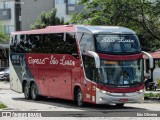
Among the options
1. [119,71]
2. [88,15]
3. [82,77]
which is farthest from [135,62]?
[88,15]

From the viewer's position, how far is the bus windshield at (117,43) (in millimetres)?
22531

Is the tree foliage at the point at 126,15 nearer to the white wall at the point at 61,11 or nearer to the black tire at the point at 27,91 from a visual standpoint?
the black tire at the point at 27,91

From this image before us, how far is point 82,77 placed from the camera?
23234mm

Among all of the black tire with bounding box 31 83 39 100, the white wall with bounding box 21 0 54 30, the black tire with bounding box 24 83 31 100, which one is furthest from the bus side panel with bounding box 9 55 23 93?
the white wall with bounding box 21 0 54 30

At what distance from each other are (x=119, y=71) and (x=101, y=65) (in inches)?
32.0

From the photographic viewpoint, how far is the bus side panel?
29.6m

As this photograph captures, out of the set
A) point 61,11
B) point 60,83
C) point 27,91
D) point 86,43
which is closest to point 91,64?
point 86,43

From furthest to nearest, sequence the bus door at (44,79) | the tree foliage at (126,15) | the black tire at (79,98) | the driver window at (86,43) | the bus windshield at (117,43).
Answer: the tree foliage at (126,15) < the bus door at (44,79) < the black tire at (79,98) < the driver window at (86,43) < the bus windshield at (117,43)

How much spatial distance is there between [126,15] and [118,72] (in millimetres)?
7693

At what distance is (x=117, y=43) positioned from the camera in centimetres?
2284

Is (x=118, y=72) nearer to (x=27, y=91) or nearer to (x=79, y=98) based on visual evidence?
(x=79, y=98)

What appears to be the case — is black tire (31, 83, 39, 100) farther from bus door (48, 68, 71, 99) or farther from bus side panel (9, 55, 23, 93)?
bus door (48, 68, 71, 99)

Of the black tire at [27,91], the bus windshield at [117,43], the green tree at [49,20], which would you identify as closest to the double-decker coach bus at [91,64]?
the bus windshield at [117,43]

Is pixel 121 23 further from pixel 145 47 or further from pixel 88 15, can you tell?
pixel 145 47
